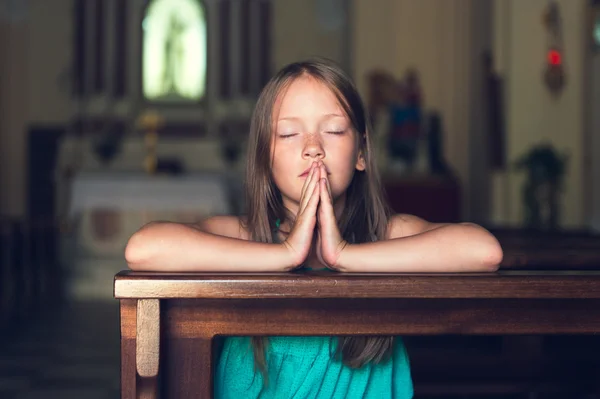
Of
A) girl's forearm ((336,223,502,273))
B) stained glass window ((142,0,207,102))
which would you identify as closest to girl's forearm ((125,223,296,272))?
girl's forearm ((336,223,502,273))

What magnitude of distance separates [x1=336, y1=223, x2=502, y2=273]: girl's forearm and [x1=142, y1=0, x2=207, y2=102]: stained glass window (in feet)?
40.1

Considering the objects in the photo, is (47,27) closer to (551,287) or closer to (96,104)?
(96,104)

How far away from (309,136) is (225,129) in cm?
1157

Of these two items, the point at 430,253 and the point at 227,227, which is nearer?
the point at 430,253

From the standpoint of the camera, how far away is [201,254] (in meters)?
1.62

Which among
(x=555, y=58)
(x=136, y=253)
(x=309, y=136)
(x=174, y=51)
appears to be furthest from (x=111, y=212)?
(x=136, y=253)

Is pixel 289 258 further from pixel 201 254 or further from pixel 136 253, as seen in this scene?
Result: pixel 136 253

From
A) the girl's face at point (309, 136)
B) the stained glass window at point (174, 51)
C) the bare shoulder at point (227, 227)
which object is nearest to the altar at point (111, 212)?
the stained glass window at point (174, 51)

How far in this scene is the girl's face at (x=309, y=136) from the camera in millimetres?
1819

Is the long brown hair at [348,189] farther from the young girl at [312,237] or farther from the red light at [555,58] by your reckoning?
the red light at [555,58]

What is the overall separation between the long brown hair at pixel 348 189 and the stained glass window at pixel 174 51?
467 inches

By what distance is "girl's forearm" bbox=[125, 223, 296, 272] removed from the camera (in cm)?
161

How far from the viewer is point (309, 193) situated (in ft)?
5.58

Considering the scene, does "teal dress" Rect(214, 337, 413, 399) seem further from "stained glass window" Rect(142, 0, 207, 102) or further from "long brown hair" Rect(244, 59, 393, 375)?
"stained glass window" Rect(142, 0, 207, 102)
